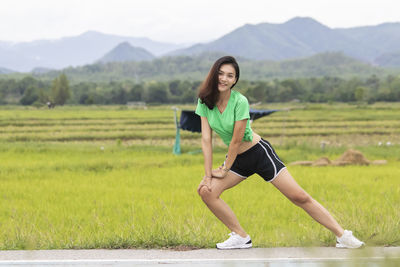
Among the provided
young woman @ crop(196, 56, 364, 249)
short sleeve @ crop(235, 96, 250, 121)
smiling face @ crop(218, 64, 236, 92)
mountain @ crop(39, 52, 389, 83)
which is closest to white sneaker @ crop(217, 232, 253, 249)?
young woman @ crop(196, 56, 364, 249)

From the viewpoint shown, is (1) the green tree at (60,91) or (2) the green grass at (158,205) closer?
(2) the green grass at (158,205)

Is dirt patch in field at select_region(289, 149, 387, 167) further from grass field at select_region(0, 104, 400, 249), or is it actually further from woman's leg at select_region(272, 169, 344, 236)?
woman's leg at select_region(272, 169, 344, 236)

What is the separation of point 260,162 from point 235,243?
1.80 feet

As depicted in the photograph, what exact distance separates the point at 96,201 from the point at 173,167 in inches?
179

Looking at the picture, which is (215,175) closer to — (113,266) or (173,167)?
(113,266)

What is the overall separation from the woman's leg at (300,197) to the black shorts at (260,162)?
5 centimetres

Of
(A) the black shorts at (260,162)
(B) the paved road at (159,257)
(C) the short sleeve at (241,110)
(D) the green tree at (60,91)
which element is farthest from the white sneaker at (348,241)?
(D) the green tree at (60,91)

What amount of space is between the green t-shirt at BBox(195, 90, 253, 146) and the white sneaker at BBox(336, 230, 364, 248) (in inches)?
33.4

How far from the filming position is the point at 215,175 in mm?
3363

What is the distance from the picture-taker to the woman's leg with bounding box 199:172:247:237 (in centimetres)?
336

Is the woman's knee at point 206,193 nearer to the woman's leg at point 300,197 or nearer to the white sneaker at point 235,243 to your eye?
the white sneaker at point 235,243

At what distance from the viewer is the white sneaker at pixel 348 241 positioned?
3305 millimetres

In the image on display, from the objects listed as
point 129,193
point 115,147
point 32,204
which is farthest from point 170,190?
point 115,147

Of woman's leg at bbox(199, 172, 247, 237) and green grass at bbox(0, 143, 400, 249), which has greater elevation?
woman's leg at bbox(199, 172, 247, 237)
